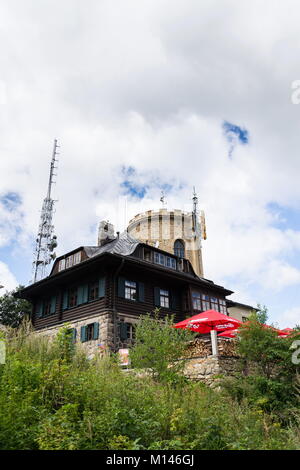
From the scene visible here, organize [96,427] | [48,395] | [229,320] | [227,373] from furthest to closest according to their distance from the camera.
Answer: [229,320] < [227,373] < [48,395] < [96,427]

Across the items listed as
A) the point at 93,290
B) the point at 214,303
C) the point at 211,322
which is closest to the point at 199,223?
the point at 214,303

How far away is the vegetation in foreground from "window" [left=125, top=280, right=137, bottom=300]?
35.2 ft

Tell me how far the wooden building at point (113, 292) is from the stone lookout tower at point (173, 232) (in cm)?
995

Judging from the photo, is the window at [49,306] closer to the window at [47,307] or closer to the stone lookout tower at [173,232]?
the window at [47,307]

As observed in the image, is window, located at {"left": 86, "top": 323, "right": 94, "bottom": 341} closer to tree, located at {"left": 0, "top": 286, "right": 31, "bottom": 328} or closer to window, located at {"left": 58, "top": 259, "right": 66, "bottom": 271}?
window, located at {"left": 58, "top": 259, "right": 66, "bottom": 271}

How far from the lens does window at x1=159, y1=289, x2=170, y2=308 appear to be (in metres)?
21.7

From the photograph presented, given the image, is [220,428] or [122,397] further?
[122,397]

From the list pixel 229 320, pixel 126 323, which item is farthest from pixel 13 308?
pixel 229 320

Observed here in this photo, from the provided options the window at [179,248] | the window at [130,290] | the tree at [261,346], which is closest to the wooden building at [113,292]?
the window at [130,290]

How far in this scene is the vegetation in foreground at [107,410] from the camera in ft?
16.1

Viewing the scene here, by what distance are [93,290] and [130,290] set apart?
6.30 ft

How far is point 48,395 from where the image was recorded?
6.07 metres

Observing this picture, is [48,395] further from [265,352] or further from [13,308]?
[13,308]
